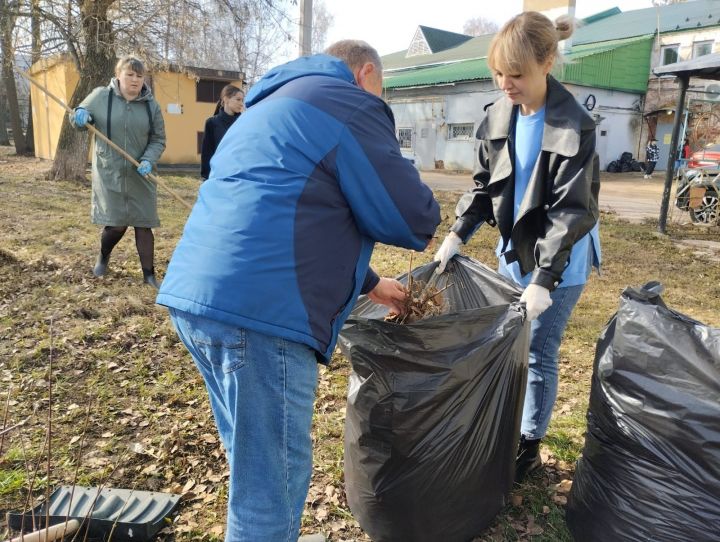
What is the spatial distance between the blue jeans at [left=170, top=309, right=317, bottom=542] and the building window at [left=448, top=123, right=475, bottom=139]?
19625 millimetres

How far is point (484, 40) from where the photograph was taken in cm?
2702

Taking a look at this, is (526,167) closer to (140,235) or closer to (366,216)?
(366,216)

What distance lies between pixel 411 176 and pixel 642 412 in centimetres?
97

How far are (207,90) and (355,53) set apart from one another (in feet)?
56.8

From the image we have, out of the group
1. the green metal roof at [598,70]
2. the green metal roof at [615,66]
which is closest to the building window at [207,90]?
the green metal roof at [598,70]

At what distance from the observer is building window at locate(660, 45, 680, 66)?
72.3 feet

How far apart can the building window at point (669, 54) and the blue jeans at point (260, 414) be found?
83.0 ft

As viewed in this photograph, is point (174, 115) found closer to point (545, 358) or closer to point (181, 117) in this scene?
point (181, 117)

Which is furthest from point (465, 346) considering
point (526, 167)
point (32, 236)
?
point (32, 236)

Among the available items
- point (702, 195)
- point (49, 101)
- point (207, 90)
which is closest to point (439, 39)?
→ point (207, 90)

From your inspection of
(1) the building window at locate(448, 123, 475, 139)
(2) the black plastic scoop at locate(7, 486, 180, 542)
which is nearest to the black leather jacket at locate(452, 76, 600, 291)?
(2) the black plastic scoop at locate(7, 486, 180, 542)

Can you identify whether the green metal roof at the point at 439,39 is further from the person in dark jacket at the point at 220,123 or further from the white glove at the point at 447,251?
the white glove at the point at 447,251

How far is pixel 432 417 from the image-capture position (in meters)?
1.71

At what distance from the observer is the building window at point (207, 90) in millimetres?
17312
